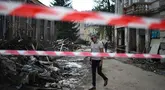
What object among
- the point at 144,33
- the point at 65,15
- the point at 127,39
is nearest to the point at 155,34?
the point at 144,33

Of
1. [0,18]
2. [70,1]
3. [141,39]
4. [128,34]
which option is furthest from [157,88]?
[70,1]

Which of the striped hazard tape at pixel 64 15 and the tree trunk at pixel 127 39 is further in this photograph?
the tree trunk at pixel 127 39

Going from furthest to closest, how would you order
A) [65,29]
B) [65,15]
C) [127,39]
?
[65,29] < [127,39] < [65,15]

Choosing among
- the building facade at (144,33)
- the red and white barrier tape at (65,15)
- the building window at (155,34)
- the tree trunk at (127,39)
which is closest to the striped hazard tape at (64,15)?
the red and white barrier tape at (65,15)

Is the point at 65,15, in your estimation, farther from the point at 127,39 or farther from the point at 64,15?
the point at 127,39

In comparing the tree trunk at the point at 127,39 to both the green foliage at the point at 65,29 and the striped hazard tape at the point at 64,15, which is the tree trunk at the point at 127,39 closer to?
the green foliage at the point at 65,29

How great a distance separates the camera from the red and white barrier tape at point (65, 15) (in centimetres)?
393

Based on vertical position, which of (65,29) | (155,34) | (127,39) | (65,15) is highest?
(65,29)

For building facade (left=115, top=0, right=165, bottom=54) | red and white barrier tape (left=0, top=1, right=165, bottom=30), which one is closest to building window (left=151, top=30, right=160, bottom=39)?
building facade (left=115, top=0, right=165, bottom=54)

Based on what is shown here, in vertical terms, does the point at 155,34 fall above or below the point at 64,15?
below

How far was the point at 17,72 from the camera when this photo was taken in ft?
25.0

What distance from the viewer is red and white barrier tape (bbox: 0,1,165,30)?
155 inches

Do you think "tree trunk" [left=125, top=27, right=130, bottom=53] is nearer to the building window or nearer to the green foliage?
the building window

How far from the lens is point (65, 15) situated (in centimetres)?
423
